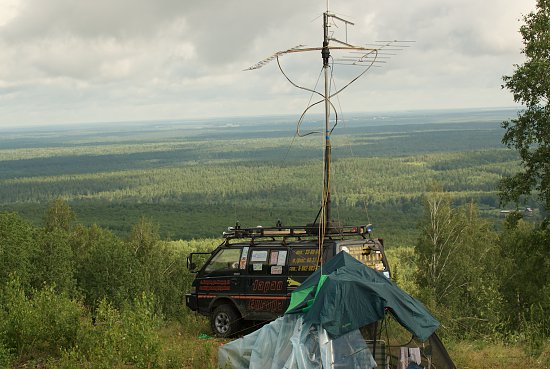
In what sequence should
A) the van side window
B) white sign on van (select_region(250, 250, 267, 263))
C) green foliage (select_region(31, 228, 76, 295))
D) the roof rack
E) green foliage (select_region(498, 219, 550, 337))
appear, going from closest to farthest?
the roof rack < white sign on van (select_region(250, 250, 267, 263)) < the van side window < green foliage (select_region(498, 219, 550, 337)) < green foliage (select_region(31, 228, 76, 295))

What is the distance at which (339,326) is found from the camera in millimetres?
9211

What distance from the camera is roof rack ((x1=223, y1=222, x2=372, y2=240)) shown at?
12844 mm

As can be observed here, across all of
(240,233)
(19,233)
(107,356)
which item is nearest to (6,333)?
(107,356)

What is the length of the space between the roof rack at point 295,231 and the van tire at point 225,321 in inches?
54.1

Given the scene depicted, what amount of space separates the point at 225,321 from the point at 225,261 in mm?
1131

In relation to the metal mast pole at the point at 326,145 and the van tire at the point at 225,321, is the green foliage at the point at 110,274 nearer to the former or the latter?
the van tire at the point at 225,321

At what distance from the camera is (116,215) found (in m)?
124

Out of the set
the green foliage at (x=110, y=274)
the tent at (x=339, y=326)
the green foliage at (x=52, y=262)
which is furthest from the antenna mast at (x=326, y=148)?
the green foliage at (x=110, y=274)

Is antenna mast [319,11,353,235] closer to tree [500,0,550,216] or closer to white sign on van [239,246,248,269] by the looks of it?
white sign on van [239,246,248,269]

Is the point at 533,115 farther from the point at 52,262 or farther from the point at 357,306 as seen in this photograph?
the point at 52,262

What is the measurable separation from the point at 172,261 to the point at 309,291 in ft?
151

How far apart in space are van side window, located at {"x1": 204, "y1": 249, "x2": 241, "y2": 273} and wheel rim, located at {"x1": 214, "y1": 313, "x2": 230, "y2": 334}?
0.88 metres

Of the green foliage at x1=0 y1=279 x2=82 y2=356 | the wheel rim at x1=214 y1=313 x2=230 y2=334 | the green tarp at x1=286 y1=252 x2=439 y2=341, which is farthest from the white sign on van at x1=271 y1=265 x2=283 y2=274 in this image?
the green foliage at x1=0 y1=279 x2=82 y2=356

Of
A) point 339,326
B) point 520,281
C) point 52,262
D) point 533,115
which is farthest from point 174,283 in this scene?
point 339,326
